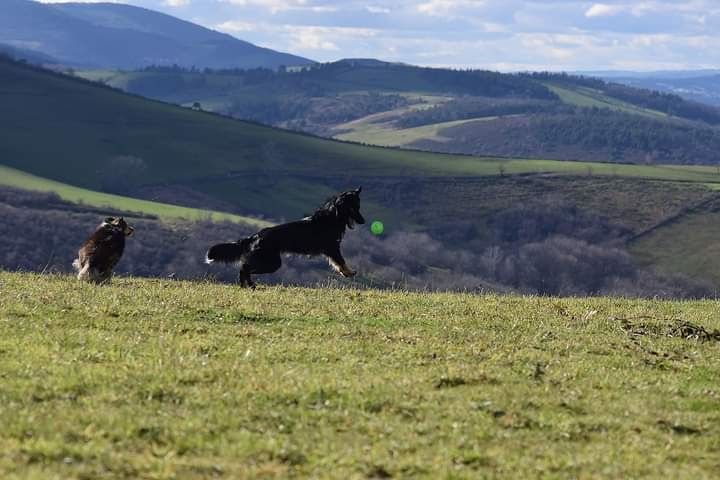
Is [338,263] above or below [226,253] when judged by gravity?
below

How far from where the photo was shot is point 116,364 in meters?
11.7

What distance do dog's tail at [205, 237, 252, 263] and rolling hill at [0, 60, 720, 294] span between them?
89587 mm

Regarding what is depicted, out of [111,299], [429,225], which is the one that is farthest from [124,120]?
[111,299]

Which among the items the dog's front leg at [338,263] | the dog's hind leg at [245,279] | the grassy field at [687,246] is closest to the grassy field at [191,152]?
the grassy field at [687,246]

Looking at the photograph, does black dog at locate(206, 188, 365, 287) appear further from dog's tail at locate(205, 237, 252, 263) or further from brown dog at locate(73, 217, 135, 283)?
brown dog at locate(73, 217, 135, 283)

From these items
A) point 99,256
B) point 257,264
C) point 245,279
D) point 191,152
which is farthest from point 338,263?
point 191,152

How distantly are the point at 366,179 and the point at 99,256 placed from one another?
145681 mm

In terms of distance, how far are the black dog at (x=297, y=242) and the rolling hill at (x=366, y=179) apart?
88423mm

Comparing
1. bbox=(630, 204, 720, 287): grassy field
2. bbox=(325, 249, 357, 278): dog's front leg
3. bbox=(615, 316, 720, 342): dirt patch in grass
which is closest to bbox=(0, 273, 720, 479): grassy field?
bbox=(615, 316, 720, 342): dirt patch in grass

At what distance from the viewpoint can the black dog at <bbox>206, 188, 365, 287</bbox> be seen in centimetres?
2108

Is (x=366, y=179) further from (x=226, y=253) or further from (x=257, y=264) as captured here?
(x=257, y=264)

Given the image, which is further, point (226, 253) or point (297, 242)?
point (297, 242)

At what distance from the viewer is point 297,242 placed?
21719 millimetres

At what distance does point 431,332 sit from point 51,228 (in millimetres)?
92385
